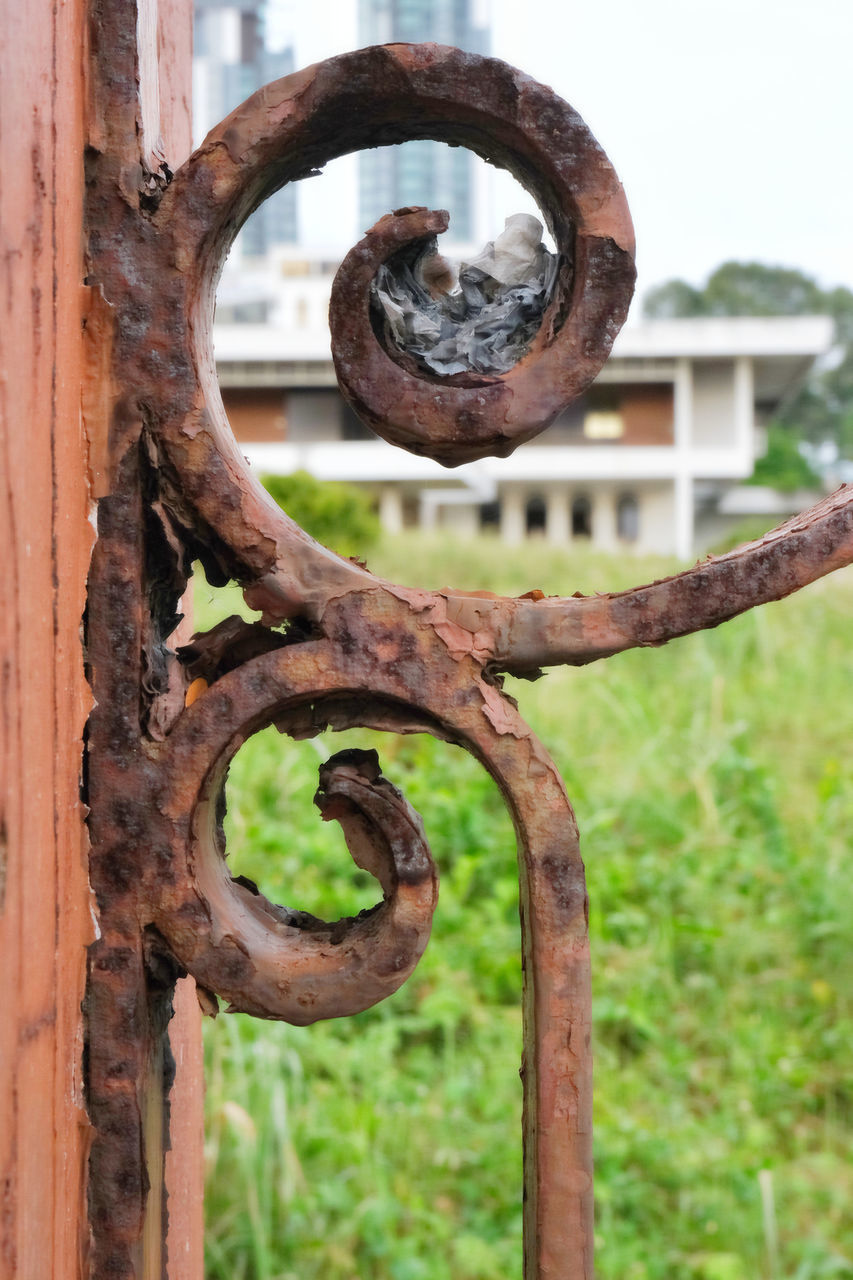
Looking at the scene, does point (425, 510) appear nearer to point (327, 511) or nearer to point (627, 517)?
point (627, 517)

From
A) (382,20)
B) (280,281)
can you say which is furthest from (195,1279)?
(382,20)

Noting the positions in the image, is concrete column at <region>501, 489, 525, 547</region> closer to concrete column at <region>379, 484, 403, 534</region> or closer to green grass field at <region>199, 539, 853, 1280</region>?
concrete column at <region>379, 484, 403, 534</region>

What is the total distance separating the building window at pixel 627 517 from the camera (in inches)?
623

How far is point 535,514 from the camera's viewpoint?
16.7m

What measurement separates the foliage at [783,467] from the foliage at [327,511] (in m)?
13.4

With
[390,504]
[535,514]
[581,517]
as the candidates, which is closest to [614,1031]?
[390,504]

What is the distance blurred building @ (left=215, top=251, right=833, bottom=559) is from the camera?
538 inches

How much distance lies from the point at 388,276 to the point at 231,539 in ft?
0.47

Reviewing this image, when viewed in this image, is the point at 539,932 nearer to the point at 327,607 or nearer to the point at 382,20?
the point at 327,607

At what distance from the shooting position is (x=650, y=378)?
14.5m

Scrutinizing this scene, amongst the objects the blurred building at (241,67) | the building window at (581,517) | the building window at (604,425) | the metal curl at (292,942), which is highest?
the blurred building at (241,67)

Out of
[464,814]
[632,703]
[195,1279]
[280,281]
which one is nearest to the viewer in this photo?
[195,1279]

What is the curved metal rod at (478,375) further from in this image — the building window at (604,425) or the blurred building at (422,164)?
the blurred building at (422,164)

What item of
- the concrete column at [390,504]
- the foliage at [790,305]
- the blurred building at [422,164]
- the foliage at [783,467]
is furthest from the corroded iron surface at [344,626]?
the foliage at [790,305]
